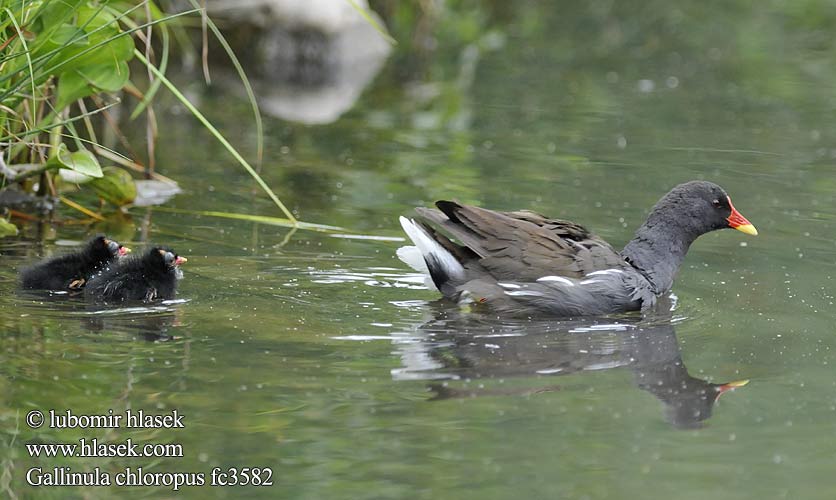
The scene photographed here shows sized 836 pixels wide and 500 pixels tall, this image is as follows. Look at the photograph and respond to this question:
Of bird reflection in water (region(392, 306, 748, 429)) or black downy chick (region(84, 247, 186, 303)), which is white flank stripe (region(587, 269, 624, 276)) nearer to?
bird reflection in water (region(392, 306, 748, 429))

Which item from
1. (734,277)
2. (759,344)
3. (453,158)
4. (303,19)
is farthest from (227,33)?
(759,344)

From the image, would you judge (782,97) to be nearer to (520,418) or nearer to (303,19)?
(303,19)

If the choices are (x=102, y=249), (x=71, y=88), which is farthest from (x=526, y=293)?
(x=71, y=88)

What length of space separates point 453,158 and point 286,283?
3.45 metres

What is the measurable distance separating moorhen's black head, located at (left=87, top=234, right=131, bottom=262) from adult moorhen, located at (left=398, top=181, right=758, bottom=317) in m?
1.37

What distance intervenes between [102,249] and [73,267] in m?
0.18

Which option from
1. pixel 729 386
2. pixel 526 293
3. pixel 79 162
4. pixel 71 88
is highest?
pixel 71 88

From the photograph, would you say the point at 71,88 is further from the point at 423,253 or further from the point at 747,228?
the point at 747,228

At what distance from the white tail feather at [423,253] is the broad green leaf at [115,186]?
211 cm

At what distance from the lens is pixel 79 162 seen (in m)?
6.43

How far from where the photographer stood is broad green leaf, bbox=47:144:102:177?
6.39 meters

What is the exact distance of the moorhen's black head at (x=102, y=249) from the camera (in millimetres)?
6039

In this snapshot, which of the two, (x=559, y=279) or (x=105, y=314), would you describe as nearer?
(x=105, y=314)

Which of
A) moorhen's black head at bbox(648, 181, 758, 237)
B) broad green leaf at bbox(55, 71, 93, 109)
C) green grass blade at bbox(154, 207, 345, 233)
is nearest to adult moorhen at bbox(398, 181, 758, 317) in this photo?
moorhen's black head at bbox(648, 181, 758, 237)
